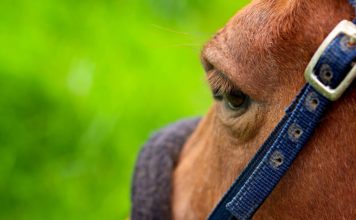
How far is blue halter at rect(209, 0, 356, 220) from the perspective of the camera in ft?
5.11

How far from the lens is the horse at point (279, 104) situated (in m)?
1.59

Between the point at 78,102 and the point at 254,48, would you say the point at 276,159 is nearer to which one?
the point at 254,48

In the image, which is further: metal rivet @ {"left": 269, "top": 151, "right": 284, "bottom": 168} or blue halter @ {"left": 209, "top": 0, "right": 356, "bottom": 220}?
metal rivet @ {"left": 269, "top": 151, "right": 284, "bottom": 168}

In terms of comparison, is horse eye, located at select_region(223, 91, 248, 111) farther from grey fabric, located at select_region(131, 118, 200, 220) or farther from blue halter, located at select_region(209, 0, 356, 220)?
grey fabric, located at select_region(131, 118, 200, 220)

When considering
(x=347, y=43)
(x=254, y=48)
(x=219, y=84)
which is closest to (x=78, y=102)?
(x=219, y=84)

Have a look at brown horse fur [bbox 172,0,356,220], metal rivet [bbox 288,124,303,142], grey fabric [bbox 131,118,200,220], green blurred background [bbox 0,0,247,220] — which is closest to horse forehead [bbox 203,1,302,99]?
brown horse fur [bbox 172,0,356,220]

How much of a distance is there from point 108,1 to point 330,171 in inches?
128

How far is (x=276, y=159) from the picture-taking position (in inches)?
66.1

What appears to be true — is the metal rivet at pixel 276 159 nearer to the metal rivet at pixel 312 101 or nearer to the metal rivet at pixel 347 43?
the metal rivet at pixel 312 101

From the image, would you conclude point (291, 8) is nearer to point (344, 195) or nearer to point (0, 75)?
point (344, 195)

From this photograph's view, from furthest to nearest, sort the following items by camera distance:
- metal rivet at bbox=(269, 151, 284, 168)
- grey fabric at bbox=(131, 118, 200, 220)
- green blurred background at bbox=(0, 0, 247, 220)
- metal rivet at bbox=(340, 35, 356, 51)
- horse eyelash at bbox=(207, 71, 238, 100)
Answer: green blurred background at bbox=(0, 0, 247, 220)
grey fabric at bbox=(131, 118, 200, 220)
horse eyelash at bbox=(207, 71, 238, 100)
metal rivet at bbox=(269, 151, 284, 168)
metal rivet at bbox=(340, 35, 356, 51)

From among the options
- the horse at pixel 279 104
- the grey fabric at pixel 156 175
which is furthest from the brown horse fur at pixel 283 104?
the grey fabric at pixel 156 175

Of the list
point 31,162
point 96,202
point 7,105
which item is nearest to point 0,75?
point 7,105

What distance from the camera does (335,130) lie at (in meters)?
1.60
